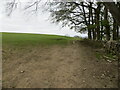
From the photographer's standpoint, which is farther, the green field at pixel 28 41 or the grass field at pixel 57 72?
the green field at pixel 28 41

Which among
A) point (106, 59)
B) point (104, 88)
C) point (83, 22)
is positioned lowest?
point (104, 88)

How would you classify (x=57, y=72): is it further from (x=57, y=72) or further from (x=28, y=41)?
(x=28, y=41)

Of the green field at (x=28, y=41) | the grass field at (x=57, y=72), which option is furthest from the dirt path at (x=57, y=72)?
Answer: the green field at (x=28, y=41)

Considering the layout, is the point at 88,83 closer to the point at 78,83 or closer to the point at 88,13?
the point at 78,83

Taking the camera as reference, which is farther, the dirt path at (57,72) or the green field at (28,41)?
the green field at (28,41)

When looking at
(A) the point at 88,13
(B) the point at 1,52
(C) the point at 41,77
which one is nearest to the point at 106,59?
(C) the point at 41,77

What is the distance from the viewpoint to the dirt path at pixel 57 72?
5645 millimetres

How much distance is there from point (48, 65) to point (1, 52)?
3438mm

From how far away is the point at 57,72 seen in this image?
6.59 m

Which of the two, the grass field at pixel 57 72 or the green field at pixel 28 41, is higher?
the green field at pixel 28 41

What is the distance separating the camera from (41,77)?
614cm

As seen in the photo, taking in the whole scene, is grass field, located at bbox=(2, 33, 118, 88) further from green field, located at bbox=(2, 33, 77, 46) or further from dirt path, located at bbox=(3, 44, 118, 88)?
green field, located at bbox=(2, 33, 77, 46)

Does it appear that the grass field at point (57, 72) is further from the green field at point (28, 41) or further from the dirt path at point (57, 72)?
the green field at point (28, 41)

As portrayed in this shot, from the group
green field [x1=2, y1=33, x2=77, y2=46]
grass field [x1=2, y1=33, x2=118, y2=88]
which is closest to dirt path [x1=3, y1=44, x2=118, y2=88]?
grass field [x1=2, y1=33, x2=118, y2=88]
